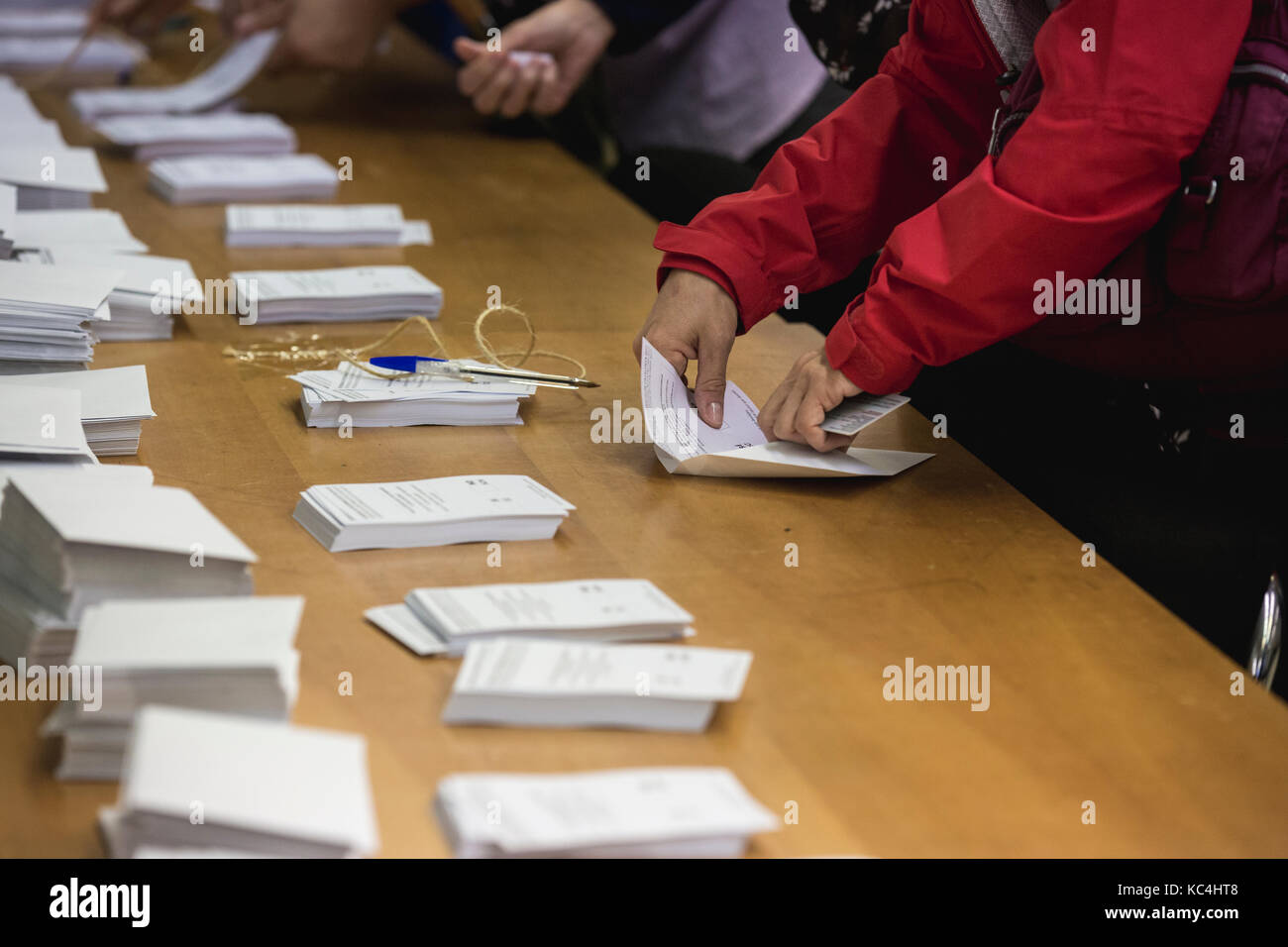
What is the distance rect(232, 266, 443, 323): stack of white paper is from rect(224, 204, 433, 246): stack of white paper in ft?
0.74

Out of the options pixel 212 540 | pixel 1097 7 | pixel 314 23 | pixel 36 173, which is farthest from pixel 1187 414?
pixel 314 23

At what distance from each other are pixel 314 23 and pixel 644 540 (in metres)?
2.06

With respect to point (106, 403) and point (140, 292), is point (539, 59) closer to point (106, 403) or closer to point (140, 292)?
point (140, 292)

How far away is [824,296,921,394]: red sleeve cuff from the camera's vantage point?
137 cm

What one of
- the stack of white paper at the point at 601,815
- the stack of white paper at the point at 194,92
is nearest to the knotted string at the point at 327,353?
the stack of white paper at the point at 601,815

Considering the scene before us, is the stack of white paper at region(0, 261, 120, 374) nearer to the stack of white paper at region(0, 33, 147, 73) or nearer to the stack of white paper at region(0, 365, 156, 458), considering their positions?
the stack of white paper at region(0, 365, 156, 458)

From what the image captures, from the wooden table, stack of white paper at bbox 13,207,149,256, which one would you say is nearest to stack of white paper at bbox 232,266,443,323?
the wooden table

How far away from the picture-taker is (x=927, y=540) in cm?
135

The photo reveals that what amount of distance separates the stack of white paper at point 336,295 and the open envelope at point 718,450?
49cm

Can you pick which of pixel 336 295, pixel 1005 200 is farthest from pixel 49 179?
pixel 1005 200

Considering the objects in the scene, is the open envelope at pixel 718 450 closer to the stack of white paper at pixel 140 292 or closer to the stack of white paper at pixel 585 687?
the stack of white paper at pixel 585 687

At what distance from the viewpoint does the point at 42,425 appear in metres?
1.26

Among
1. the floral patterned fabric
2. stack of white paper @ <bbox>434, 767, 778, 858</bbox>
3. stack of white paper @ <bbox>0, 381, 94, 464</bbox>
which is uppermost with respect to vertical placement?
the floral patterned fabric

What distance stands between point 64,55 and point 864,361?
2.49m
